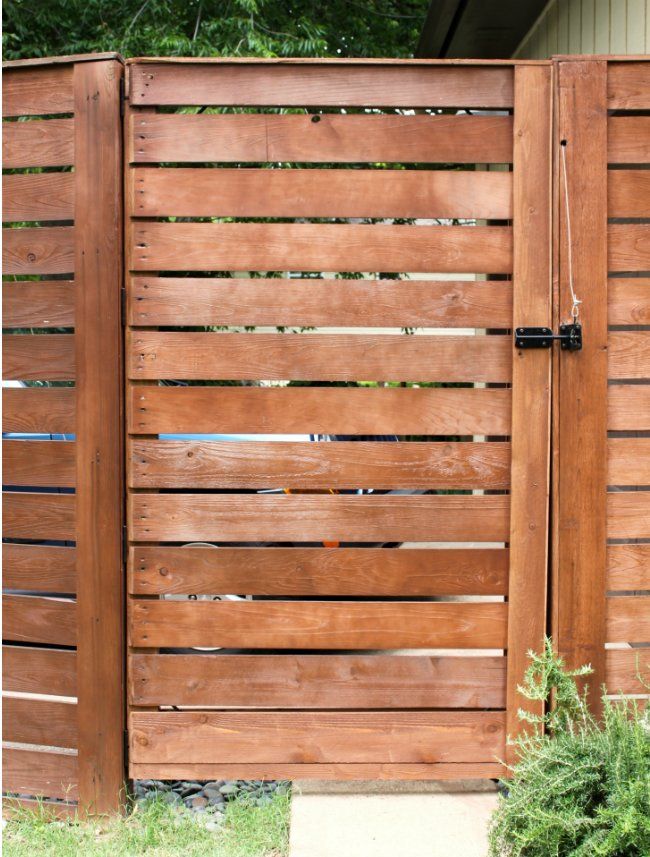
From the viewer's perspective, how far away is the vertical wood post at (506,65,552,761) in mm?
2428

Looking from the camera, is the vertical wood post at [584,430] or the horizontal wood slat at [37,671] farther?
the horizontal wood slat at [37,671]

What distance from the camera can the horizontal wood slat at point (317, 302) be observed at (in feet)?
8.04

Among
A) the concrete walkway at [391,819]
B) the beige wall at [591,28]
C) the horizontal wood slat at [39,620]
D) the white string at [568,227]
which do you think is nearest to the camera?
the concrete walkway at [391,819]

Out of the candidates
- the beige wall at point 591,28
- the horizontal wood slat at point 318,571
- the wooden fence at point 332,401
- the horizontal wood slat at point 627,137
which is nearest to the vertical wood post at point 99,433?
the wooden fence at point 332,401

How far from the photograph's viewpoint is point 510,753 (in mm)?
2490

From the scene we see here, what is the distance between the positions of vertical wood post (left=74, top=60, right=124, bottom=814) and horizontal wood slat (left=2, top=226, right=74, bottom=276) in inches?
2.1

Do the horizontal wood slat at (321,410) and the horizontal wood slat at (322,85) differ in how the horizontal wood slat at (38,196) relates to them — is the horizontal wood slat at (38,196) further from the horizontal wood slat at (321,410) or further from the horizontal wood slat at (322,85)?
the horizontal wood slat at (321,410)

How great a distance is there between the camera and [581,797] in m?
2.05

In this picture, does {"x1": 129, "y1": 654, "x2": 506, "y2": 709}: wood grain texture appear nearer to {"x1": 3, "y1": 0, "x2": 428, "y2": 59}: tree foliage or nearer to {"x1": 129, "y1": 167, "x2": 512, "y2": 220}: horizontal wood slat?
{"x1": 129, "y1": 167, "x2": 512, "y2": 220}: horizontal wood slat

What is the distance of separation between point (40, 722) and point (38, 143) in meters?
1.86

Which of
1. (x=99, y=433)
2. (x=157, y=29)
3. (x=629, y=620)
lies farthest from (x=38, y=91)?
(x=157, y=29)

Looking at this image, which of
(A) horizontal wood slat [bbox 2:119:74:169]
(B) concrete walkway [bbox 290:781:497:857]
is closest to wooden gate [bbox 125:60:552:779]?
(B) concrete walkway [bbox 290:781:497:857]

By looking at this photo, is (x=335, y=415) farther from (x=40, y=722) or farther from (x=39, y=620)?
(x=40, y=722)

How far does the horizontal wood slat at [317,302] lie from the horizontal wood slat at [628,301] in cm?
32
